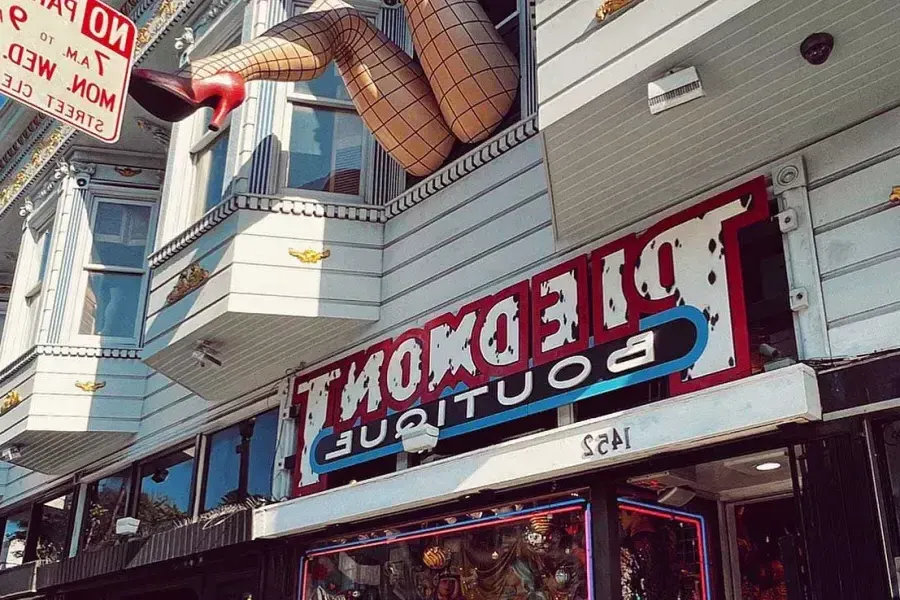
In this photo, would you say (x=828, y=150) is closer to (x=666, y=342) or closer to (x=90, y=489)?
(x=666, y=342)

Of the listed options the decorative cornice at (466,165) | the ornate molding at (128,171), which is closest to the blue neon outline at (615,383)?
the decorative cornice at (466,165)

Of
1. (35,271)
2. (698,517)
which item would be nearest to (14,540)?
(35,271)

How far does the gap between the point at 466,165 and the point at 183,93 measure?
7.49 ft

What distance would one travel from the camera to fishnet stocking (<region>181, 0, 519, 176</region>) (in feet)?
25.2

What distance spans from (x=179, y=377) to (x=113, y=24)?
4.49 m

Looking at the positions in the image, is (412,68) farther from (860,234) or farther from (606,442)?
(860,234)

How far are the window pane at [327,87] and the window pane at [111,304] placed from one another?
479 cm

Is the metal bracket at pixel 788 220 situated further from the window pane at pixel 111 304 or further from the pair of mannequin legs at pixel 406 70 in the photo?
the window pane at pixel 111 304

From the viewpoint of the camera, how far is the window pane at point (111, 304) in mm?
12180

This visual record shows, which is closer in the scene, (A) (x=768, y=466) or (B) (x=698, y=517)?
(A) (x=768, y=466)

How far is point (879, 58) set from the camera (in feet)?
15.9

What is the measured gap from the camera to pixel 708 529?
6746mm

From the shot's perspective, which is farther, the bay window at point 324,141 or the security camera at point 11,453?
the security camera at point 11,453

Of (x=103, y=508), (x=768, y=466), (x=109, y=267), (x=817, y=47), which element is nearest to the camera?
(x=817, y=47)
